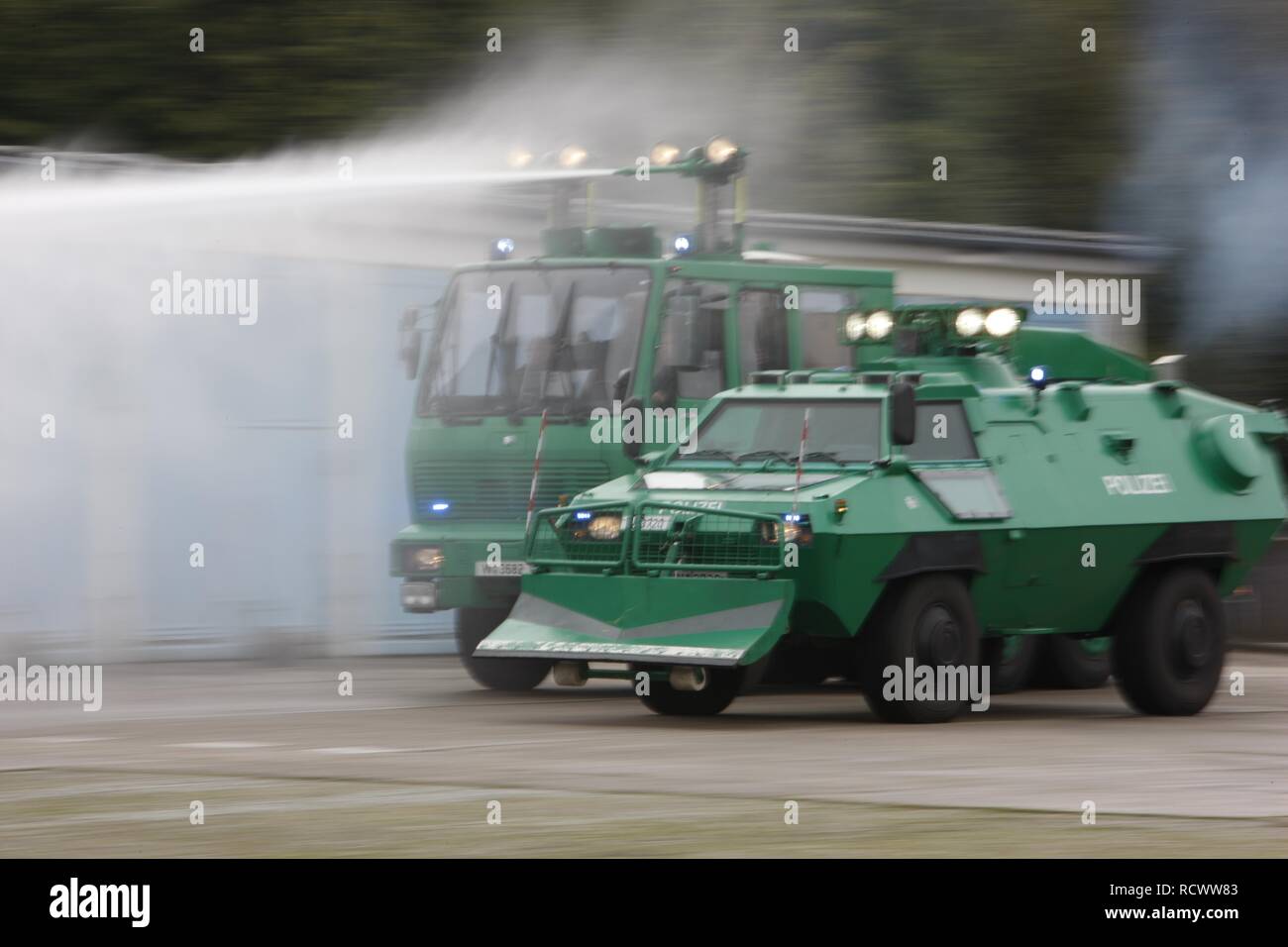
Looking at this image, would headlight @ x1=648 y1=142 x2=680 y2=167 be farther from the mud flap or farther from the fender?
the fender

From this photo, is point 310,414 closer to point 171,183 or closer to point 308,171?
point 171,183

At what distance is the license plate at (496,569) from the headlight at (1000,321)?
139 inches

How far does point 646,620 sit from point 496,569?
2.84m

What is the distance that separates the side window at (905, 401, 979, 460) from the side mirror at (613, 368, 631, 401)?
2451 mm

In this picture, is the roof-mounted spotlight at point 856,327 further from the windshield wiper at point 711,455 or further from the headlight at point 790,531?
the headlight at point 790,531

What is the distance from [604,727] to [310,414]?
643 centimetres

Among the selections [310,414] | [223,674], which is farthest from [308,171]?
[223,674]

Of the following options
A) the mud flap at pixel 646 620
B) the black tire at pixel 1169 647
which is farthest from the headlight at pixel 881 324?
the mud flap at pixel 646 620

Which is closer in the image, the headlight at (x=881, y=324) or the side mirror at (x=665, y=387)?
the headlight at (x=881, y=324)

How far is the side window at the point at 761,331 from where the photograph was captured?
16.9m

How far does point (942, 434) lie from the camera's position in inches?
572

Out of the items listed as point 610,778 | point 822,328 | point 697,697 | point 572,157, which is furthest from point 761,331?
point 610,778

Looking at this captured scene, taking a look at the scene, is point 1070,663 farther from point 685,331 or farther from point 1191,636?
point 685,331

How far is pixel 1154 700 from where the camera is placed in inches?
601
